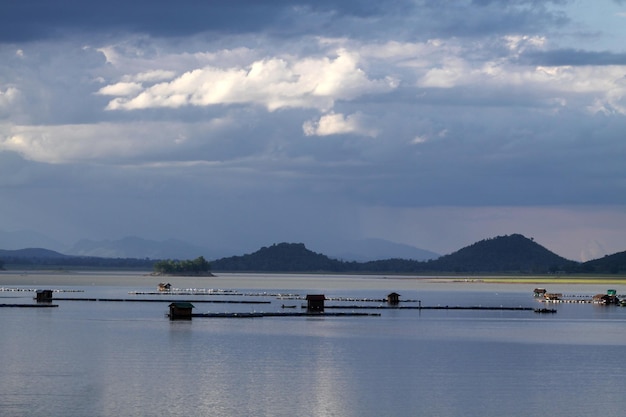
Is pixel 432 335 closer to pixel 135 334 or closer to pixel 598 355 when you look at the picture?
pixel 598 355

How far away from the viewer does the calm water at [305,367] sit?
59.1 metres

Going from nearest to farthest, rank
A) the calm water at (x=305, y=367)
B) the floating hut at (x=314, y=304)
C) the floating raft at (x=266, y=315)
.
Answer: the calm water at (x=305, y=367), the floating raft at (x=266, y=315), the floating hut at (x=314, y=304)

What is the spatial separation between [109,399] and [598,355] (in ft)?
151

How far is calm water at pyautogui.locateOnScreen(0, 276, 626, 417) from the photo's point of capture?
5909cm

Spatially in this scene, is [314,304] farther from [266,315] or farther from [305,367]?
[305,367]

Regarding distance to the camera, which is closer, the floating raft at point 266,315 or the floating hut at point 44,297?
the floating raft at point 266,315

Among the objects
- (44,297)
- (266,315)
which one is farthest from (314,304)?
(44,297)

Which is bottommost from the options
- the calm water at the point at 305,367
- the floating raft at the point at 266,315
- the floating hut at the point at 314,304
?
the calm water at the point at 305,367

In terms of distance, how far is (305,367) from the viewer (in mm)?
77500

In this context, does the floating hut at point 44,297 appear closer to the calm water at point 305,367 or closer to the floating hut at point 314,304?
the calm water at point 305,367

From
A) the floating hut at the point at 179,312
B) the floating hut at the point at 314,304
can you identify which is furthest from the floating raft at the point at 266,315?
the floating hut at the point at 314,304

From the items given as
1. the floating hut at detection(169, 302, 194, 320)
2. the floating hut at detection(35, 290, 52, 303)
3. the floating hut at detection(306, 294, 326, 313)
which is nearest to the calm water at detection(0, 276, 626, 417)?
the floating hut at detection(169, 302, 194, 320)

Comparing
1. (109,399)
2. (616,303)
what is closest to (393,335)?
(109,399)

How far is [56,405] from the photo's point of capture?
56969 mm
